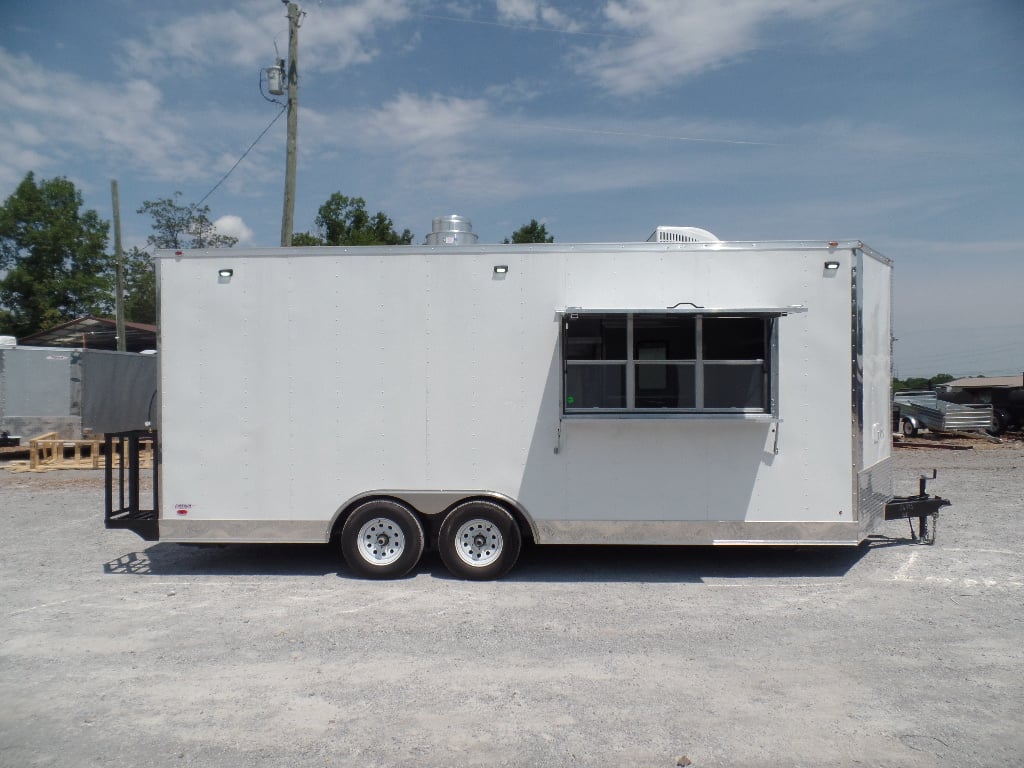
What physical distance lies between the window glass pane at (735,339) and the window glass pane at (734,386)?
10cm

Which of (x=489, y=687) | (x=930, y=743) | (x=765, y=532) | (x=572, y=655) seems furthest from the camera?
(x=765, y=532)

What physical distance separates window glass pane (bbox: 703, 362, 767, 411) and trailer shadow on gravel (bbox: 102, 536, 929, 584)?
166 cm

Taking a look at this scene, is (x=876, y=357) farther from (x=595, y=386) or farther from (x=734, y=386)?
(x=595, y=386)

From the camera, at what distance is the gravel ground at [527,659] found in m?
3.81

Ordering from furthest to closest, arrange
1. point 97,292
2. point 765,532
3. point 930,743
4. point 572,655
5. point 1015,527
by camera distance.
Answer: point 97,292, point 1015,527, point 765,532, point 572,655, point 930,743

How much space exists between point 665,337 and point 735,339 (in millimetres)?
628

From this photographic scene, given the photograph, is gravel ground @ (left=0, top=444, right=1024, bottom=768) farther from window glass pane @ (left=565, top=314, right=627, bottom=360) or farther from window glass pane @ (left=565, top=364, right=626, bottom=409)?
window glass pane @ (left=565, top=314, right=627, bottom=360)

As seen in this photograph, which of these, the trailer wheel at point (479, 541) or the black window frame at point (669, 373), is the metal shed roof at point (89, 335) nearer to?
the trailer wheel at point (479, 541)

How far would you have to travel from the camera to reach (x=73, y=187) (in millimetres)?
41031

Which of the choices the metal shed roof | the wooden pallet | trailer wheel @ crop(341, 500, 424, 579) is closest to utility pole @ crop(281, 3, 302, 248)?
the wooden pallet

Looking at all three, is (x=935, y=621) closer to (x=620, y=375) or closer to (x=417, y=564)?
(x=620, y=375)

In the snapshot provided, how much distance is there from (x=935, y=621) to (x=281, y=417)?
18.5 ft

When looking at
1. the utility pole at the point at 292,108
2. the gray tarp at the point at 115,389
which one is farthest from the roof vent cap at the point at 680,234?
the gray tarp at the point at 115,389

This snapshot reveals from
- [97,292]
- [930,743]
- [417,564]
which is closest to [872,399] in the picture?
[930,743]
